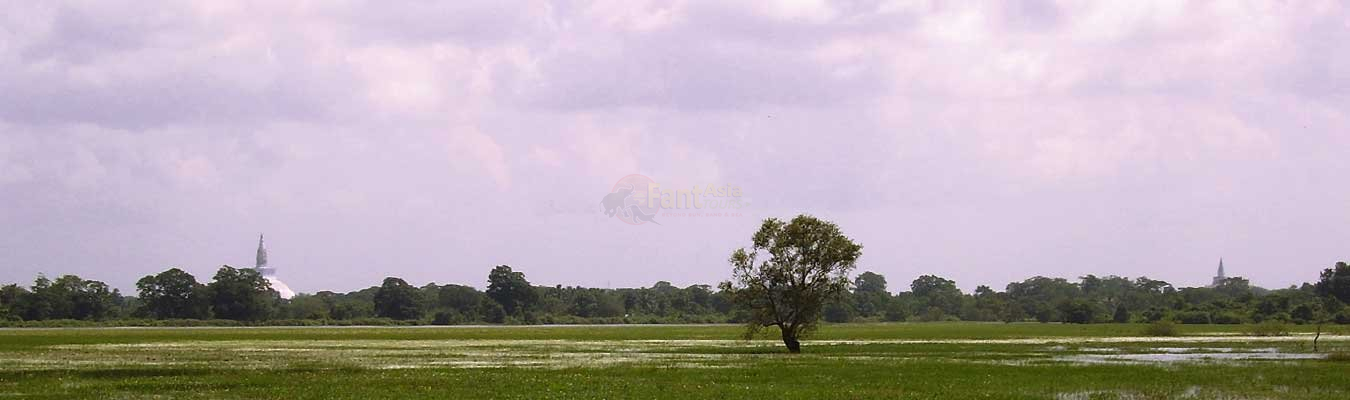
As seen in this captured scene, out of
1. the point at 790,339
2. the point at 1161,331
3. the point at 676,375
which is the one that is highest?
the point at 1161,331

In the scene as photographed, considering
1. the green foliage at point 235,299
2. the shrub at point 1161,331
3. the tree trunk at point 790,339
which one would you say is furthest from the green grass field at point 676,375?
the green foliage at point 235,299

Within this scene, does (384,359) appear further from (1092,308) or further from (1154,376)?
(1092,308)

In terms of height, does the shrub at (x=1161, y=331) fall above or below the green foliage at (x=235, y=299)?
below

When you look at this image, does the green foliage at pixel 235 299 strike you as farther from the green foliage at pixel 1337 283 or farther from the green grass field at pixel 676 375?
the green foliage at pixel 1337 283

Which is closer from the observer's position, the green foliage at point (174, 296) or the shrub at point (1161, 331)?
the shrub at point (1161, 331)

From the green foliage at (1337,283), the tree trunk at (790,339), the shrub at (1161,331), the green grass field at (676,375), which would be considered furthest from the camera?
the green foliage at (1337,283)

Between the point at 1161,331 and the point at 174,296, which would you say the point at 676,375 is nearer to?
the point at 1161,331

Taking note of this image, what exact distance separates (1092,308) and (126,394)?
Answer: 18196cm

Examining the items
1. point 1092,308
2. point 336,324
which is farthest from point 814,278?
point 1092,308

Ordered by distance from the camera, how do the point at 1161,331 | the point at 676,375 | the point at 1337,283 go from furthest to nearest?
the point at 1337,283, the point at 1161,331, the point at 676,375

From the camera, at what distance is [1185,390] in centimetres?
4009

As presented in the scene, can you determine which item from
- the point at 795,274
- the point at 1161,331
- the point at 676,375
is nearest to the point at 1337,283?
the point at 1161,331

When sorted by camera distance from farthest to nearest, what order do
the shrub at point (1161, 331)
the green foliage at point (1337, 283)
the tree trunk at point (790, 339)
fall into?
1. the green foliage at point (1337, 283)
2. the shrub at point (1161, 331)
3. the tree trunk at point (790, 339)

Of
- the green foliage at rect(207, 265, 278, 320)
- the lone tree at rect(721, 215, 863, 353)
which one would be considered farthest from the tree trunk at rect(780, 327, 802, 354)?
the green foliage at rect(207, 265, 278, 320)
